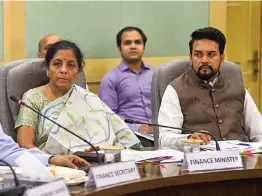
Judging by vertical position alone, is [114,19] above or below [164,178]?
above

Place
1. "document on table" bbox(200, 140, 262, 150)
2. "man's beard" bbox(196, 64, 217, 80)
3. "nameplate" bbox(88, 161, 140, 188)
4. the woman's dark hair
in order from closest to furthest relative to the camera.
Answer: "nameplate" bbox(88, 161, 140, 188) < "document on table" bbox(200, 140, 262, 150) < the woman's dark hair < "man's beard" bbox(196, 64, 217, 80)

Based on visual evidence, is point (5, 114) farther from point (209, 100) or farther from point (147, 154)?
point (209, 100)

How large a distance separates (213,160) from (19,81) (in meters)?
1.15

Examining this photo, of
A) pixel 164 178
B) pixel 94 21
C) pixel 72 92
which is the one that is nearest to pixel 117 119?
pixel 72 92

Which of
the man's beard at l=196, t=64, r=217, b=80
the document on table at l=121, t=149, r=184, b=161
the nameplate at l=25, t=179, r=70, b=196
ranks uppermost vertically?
the man's beard at l=196, t=64, r=217, b=80

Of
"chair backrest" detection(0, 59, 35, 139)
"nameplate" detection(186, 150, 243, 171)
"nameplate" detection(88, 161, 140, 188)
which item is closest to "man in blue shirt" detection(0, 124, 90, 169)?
"nameplate" detection(88, 161, 140, 188)

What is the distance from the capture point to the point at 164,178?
2.05 metres

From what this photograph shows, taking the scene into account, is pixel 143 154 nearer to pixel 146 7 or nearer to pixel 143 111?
pixel 143 111

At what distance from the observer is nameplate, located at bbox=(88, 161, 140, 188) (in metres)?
1.86

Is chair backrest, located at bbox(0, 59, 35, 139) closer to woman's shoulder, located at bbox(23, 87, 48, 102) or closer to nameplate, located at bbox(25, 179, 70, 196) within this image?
woman's shoulder, located at bbox(23, 87, 48, 102)

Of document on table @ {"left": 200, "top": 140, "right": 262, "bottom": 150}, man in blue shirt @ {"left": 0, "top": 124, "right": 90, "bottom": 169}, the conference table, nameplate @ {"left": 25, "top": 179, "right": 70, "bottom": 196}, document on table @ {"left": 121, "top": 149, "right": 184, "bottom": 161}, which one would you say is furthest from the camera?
document on table @ {"left": 200, "top": 140, "right": 262, "bottom": 150}

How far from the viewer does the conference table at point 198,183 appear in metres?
2.00

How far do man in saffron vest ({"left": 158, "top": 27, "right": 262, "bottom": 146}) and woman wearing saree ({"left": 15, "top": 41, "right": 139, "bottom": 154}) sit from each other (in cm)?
28

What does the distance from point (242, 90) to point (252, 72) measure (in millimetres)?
2673
